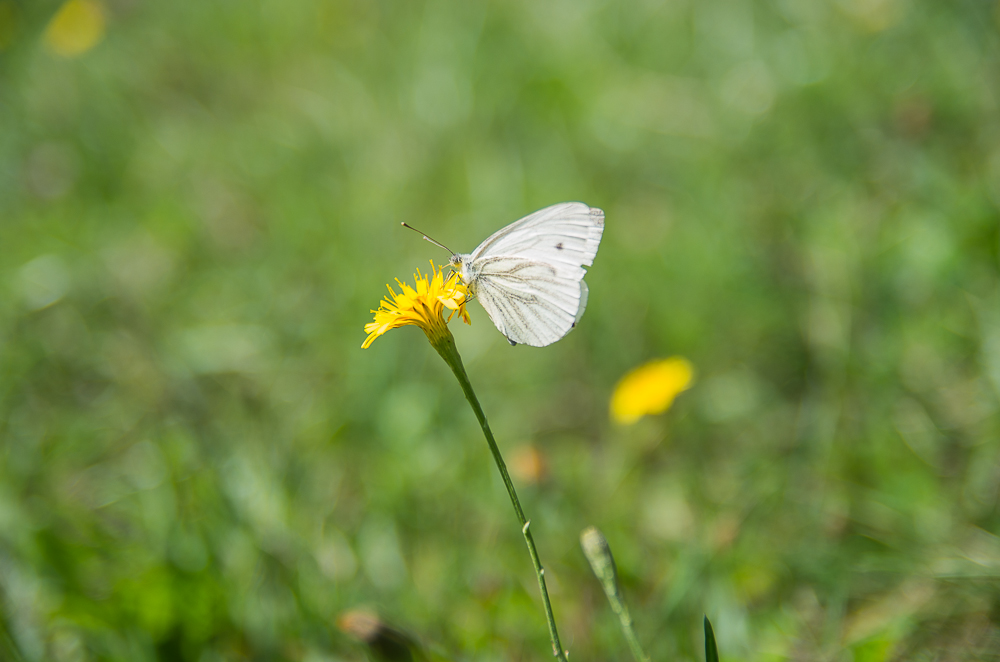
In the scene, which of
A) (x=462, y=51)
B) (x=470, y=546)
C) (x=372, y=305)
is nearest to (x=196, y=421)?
(x=372, y=305)

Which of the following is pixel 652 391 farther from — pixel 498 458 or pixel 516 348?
pixel 498 458

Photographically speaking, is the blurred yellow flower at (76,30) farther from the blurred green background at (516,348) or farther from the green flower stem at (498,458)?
the green flower stem at (498,458)

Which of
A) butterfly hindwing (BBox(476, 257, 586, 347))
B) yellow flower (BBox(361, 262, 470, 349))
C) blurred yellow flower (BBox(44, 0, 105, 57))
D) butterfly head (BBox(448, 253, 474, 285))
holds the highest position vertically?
blurred yellow flower (BBox(44, 0, 105, 57))

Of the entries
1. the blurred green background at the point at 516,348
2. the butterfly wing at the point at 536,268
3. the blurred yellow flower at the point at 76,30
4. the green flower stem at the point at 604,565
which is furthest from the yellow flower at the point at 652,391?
the blurred yellow flower at the point at 76,30

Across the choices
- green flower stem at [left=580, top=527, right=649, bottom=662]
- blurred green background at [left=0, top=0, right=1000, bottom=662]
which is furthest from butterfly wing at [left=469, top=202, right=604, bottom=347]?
blurred green background at [left=0, top=0, right=1000, bottom=662]

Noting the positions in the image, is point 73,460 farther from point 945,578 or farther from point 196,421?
point 945,578

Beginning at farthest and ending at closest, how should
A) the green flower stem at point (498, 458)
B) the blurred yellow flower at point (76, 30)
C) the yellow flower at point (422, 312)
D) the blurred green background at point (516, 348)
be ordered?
the blurred yellow flower at point (76, 30) < the blurred green background at point (516, 348) < the yellow flower at point (422, 312) < the green flower stem at point (498, 458)

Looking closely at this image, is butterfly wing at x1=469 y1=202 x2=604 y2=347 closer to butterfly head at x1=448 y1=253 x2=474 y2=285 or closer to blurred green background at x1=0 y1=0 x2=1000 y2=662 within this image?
butterfly head at x1=448 y1=253 x2=474 y2=285
